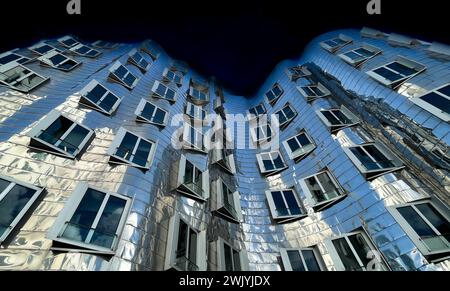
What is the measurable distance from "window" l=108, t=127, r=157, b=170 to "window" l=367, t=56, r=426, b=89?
45.7 ft

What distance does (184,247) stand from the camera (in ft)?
29.8

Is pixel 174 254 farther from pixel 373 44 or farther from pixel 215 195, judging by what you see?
pixel 373 44

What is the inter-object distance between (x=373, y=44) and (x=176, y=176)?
18113mm

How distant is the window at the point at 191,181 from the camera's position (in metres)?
11.5

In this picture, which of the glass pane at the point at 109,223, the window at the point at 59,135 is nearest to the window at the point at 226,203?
the glass pane at the point at 109,223

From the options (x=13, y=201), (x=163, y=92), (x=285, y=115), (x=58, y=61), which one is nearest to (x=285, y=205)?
(x=285, y=115)

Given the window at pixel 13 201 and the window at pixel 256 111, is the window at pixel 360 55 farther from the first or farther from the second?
the window at pixel 13 201

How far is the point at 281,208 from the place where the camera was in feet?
43.4

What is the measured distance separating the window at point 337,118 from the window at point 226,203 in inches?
284

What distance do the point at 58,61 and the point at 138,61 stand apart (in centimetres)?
618

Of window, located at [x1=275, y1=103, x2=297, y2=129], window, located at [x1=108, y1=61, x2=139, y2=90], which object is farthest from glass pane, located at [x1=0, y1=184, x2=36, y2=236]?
window, located at [x1=275, y1=103, x2=297, y2=129]

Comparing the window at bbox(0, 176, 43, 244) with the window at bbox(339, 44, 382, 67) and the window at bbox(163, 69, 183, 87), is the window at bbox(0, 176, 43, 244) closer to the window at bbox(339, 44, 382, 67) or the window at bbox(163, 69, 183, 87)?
the window at bbox(163, 69, 183, 87)

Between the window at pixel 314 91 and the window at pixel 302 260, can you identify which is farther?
the window at pixel 314 91
